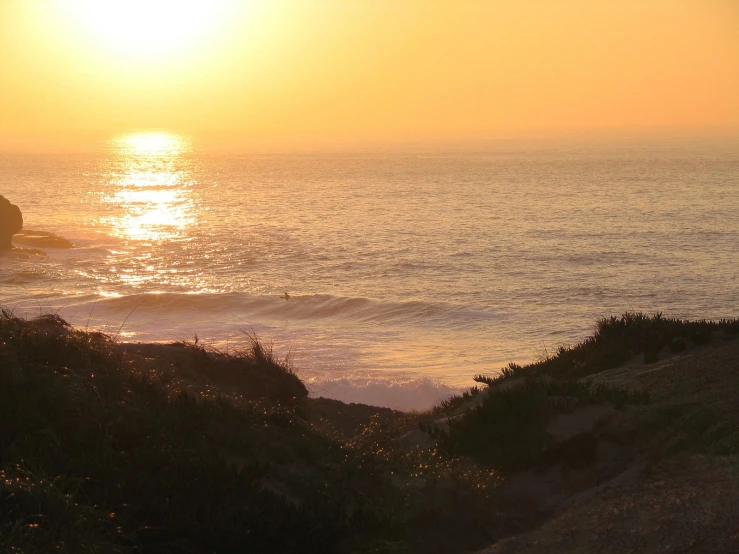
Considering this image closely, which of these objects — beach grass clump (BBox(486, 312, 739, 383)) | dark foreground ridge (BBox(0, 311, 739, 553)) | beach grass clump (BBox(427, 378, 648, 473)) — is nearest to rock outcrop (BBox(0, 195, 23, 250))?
dark foreground ridge (BBox(0, 311, 739, 553))

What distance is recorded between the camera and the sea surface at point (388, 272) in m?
24.4

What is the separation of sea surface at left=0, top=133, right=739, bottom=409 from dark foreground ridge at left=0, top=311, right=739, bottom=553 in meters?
8.11

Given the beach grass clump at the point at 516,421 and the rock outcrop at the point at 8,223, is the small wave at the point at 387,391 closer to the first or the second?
the beach grass clump at the point at 516,421

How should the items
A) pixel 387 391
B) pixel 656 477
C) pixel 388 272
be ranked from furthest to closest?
1. pixel 388 272
2. pixel 387 391
3. pixel 656 477

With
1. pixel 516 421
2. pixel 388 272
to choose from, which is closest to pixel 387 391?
pixel 516 421

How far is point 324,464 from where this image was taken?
775 cm

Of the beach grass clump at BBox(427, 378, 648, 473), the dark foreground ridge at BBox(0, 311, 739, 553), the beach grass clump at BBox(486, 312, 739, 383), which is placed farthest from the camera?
the beach grass clump at BBox(486, 312, 739, 383)

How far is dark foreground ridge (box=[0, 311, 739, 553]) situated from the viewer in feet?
19.4

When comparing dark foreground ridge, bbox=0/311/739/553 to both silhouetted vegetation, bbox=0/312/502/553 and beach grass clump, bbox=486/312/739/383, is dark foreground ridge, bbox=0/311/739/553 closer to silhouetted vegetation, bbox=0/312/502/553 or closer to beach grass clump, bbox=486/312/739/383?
silhouetted vegetation, bbox=0/312/502/553

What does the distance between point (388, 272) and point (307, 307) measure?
321 inches

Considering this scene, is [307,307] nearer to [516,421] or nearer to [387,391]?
Result: [387,391]

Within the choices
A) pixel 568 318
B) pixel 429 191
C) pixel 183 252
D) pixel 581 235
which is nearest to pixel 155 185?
pixel 429 191

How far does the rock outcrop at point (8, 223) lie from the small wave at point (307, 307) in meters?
16.7

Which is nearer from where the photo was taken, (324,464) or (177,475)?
(177,475)
